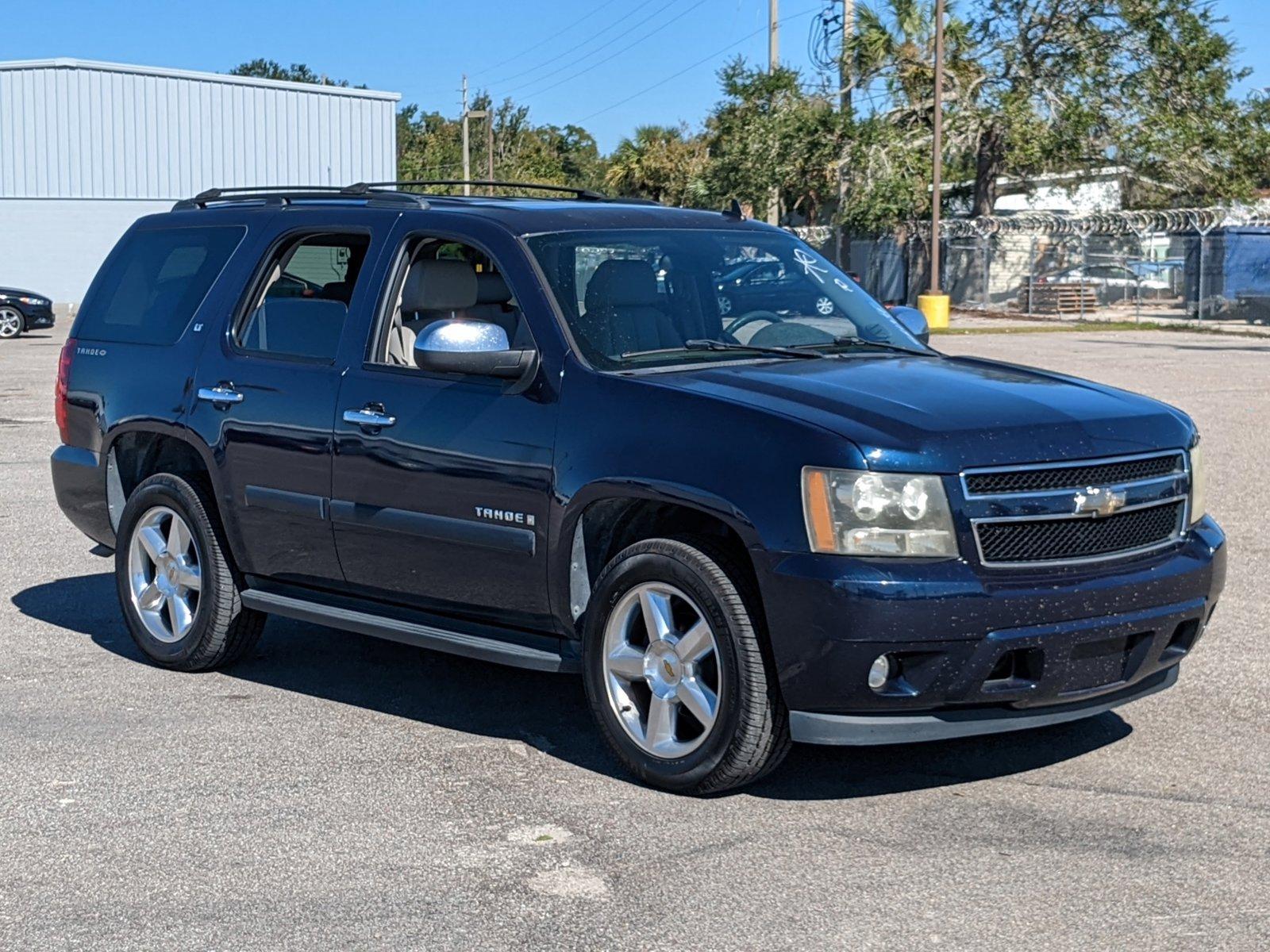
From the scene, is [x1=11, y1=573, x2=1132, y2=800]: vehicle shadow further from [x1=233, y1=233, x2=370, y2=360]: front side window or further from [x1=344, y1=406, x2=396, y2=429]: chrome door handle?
[x1=233, y1=233, x2=370, y2=360]: front side window

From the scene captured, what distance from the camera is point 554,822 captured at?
16.3ft

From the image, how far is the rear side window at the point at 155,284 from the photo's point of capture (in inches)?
278

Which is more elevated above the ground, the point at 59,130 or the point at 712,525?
the point at 59,130

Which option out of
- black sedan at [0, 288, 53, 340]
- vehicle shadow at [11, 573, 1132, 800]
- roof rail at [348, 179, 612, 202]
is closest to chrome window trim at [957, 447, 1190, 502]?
vehicle shadow at [11, 573, 1132, 800]

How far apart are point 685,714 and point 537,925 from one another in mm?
1219

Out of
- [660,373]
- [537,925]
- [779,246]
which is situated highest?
[779,246]

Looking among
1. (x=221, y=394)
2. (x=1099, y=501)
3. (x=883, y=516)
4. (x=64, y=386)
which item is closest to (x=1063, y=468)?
(x=1099, y=501)

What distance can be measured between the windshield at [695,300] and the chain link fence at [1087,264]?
34.8 metres

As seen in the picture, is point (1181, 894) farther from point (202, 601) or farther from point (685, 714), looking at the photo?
point (202, 601)

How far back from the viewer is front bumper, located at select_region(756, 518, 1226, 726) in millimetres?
4715

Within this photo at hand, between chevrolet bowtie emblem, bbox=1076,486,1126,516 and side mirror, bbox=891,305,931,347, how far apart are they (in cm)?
165

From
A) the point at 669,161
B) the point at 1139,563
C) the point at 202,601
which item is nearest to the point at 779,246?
the point at 1139,563

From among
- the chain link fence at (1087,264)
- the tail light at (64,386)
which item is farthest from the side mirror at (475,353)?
the chain link fence at (1087,264)

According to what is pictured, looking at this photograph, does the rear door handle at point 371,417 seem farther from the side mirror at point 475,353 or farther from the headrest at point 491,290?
the headrest at point 491,290
